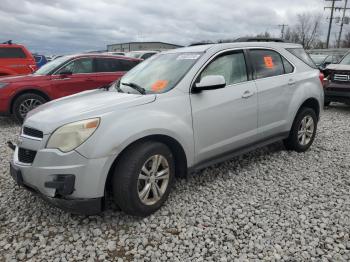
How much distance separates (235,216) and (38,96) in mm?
5911

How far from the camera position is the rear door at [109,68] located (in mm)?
8359

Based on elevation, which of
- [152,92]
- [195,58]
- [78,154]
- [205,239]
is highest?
[195,58]

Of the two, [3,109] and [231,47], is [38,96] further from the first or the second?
[231,47]

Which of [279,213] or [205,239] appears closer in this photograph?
[205,239]

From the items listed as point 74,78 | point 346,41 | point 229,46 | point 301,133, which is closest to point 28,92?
point 74,78

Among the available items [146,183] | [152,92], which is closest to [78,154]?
[146,183]

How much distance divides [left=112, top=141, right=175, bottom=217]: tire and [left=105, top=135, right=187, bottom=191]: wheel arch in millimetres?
40

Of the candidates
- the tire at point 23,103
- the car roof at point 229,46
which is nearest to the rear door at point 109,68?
the tire at point 23,103

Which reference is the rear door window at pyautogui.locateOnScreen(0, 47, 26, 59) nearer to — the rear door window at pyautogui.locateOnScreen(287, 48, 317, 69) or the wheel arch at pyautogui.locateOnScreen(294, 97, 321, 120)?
the rear door window at pyautogui.locateOnScreen(287, 48, 317, 69)

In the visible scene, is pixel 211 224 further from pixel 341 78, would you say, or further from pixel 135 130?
pixel 341 78

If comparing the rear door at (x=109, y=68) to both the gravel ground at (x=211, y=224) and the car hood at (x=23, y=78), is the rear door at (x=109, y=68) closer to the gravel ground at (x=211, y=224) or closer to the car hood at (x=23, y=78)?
the car hood at (x=23, y=78)

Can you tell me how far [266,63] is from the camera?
4609 mm

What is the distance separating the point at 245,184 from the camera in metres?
4.14

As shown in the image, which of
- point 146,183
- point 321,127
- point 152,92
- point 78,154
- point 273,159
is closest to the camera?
point 78,154
